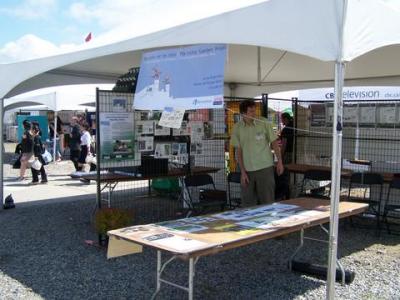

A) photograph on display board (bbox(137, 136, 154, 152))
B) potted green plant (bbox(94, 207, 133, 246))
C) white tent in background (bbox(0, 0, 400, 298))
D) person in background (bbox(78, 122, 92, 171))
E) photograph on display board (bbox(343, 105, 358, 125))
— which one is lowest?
potted green plant (bbox(94, 207, 133, 246))

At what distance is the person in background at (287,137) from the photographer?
28.0 feet

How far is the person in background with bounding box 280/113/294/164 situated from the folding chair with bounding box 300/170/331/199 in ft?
1.74

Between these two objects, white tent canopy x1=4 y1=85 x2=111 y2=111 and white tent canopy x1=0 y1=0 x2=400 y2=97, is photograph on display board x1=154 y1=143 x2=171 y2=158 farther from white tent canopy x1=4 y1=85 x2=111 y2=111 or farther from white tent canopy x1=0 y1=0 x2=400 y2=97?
white tent canopy x1=4 y1=85 x2=111 y2=111

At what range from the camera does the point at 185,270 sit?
4785 mm

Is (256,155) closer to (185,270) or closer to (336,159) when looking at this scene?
(185,270)

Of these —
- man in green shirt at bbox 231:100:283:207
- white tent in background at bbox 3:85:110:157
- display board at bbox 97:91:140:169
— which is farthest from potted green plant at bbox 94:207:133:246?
white tent in background at bbox 3:85:110:157

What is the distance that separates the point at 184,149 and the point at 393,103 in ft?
11.4

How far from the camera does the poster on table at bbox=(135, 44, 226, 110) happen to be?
4.41 metres

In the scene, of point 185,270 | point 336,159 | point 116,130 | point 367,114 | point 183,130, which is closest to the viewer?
point 336,159

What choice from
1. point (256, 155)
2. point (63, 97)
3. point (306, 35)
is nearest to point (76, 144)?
point (63, 97)

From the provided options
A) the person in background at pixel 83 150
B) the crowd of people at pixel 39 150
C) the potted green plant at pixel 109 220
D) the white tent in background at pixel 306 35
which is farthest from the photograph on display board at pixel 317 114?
the person in background at pixel 83 150

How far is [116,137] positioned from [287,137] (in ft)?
11.8

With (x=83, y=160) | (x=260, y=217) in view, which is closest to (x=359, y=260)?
(x=260, y=217)

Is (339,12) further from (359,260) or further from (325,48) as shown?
(359,260)
